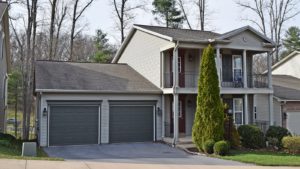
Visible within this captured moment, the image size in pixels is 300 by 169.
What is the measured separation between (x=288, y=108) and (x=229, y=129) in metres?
8.80

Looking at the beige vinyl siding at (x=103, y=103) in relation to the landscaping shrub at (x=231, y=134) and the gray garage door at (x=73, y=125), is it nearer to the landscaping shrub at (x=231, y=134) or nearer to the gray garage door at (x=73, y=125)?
the gray garage door at (x=73, y=125)

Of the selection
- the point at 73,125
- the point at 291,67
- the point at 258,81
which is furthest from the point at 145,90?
the point at 291,67

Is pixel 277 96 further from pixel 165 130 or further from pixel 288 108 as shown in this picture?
pixel 165 130

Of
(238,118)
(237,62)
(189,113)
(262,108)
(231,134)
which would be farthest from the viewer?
(262,108)

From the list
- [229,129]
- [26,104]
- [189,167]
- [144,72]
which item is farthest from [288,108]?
[26,104]

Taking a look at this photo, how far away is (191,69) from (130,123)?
5129 mm

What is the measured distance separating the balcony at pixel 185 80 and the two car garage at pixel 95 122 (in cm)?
164

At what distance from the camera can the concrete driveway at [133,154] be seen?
523 inches

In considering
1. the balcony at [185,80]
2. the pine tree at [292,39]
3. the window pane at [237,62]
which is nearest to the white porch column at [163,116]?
the balcony at [185,80]

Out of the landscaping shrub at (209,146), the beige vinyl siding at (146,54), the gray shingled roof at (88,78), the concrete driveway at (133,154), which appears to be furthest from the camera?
the beige vinyl siding at (146,54)

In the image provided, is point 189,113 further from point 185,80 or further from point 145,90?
point 145,90

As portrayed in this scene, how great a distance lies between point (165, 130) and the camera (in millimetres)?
19969

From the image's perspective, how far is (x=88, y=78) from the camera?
64.7 feet

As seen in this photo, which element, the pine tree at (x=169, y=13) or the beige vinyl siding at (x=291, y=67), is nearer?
the beige vinyl siding at (x=291, y=67)
